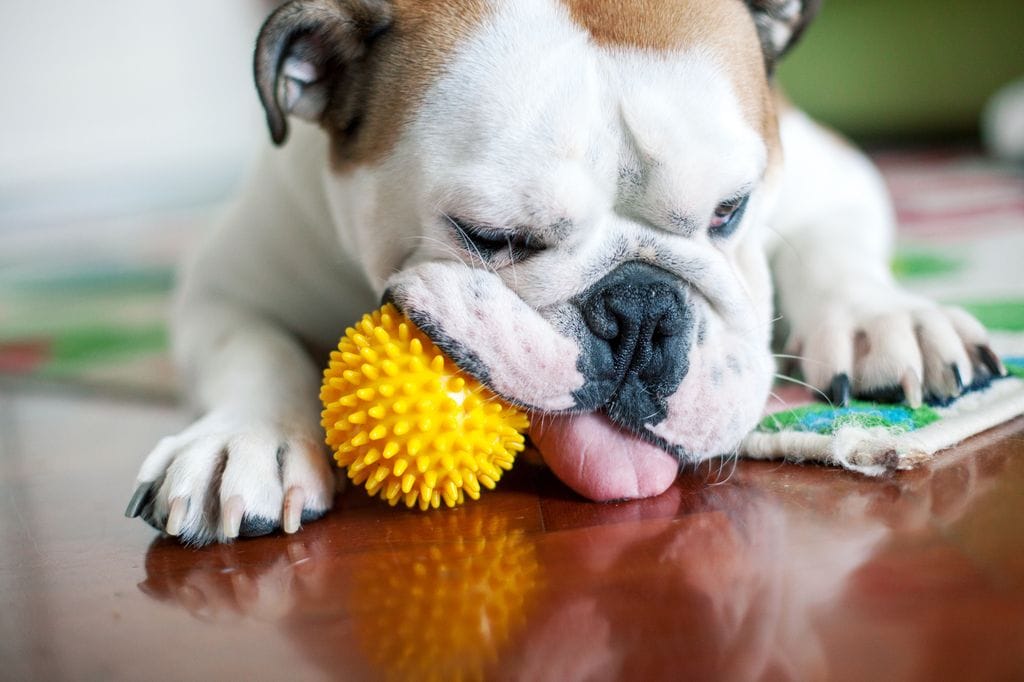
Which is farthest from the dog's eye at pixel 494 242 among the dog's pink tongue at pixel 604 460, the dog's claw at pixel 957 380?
the dog's claw at pixel 957 380

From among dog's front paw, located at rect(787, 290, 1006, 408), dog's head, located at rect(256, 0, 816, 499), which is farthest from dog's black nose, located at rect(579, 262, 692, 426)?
dog's front paw, located at rect(787, 290, 1006, 408)

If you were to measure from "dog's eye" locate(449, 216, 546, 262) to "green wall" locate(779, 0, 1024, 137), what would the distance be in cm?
392

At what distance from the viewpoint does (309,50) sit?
1635mm

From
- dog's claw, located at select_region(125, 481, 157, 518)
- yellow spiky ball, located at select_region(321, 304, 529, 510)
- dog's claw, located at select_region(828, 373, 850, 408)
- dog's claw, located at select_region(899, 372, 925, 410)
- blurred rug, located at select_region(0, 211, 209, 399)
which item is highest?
yellow spiky ball, located at select_region(321, 304, 529, 510)

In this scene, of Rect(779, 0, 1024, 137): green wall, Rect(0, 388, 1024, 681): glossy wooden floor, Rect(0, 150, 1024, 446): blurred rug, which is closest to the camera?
Rect(0, 388, 1024, 681): glossy wooden floor

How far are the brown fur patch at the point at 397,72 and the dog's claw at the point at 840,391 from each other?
0.73m

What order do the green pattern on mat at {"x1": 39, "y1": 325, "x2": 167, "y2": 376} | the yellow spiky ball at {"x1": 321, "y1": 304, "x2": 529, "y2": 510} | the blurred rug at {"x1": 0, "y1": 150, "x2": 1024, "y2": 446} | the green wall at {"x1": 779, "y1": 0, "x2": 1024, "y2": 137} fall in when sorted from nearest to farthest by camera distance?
the yellow spiky ball at {"x1": 321, "y1": 304, "x2": 529, "y2": 510}, the blurred rug at {"x1": 0, "y1": 150, "x2": 1024, "y2": 446}, the green pattern on mat at {"x1": 39, "y1": 325, "x2": 167, "y2": 376}, the green wall at {"x1": 779, "y1": 0, "x2": 1024, "y2": 137}

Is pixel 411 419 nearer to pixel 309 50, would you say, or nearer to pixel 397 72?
pixel 397 72

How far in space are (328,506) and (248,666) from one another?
0.39m

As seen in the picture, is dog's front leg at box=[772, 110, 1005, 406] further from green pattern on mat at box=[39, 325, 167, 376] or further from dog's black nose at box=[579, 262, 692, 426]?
green pattern on mat at box=[39, 325, 167, 376]

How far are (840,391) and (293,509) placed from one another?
792mm

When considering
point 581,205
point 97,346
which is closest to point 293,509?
point 581,205

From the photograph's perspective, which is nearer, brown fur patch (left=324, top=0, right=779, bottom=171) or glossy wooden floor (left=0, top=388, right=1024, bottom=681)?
glossy wooden floor (left=0, top=388, right=1024, bottom=681)

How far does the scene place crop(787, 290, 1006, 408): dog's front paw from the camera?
1528 millimetres
